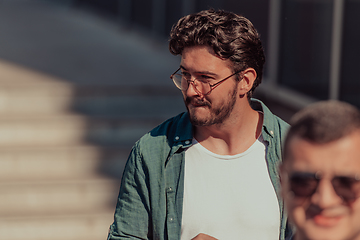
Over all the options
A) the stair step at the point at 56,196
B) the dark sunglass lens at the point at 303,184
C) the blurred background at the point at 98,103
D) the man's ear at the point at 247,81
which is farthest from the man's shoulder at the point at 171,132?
the stair step at the point at 56,196

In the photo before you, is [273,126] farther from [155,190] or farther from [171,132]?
[155,190]

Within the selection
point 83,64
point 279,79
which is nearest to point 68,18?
point 83,64

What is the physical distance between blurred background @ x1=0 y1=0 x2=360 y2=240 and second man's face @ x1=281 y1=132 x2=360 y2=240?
114 inches

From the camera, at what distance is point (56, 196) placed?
14.5ft

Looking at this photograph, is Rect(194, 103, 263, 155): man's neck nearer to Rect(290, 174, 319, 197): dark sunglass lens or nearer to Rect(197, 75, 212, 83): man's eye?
Rect(197, 75, 212, 83): man's eye

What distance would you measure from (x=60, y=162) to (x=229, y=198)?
10.1ft

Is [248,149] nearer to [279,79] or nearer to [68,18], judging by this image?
[279,79]

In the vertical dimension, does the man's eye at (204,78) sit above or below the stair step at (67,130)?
above

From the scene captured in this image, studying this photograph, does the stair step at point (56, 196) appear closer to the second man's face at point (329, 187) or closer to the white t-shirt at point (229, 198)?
the white t-shirt at point (229, 198)

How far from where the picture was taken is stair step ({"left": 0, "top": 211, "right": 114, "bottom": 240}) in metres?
4.14

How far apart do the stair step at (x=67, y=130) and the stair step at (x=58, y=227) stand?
2.98 feet

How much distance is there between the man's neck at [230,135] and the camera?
2.02 metres

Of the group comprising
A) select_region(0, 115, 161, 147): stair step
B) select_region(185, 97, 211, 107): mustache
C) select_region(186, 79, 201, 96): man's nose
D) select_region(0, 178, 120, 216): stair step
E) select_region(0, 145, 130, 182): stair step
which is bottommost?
select_region(0, 178, 120, 216): stair step

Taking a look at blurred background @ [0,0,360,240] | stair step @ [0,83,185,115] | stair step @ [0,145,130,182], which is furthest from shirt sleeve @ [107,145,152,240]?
stair step @ [0,83,185,115]
